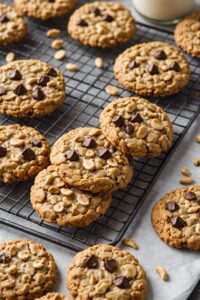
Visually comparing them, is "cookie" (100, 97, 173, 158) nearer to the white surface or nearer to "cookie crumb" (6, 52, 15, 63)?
the white surface

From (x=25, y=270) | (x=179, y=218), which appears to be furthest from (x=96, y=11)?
(x=25, y=270)

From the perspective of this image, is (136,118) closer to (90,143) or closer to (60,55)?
(90,143)

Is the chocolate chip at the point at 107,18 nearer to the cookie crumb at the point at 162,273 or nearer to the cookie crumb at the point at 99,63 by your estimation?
the cookie crumb at the point at 99,63

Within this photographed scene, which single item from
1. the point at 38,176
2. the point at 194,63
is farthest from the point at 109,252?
the point at 194,63

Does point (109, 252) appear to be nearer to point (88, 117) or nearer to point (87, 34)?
point (88, 117)

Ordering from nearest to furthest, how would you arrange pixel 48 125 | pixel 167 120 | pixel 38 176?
pixel 38 176, pixel 167 120, pixel 48 125

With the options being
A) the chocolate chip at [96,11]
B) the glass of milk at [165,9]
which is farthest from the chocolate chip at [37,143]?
the glass of milk at [165,9]

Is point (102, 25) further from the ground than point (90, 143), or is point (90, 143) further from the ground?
point (102, 25)
